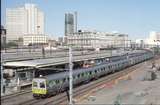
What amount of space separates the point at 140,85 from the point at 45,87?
17571 mm

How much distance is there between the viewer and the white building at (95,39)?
102m

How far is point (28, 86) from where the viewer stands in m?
43.9

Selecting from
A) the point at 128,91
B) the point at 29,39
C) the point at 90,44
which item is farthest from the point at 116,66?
the point at 29,39

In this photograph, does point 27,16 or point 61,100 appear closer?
point 61,100

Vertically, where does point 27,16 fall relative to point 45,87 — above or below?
above

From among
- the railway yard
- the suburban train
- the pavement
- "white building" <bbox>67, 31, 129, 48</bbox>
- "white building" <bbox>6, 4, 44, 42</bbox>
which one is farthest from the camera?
"white building" <bbox>6, 4, 44, 42</bbox>

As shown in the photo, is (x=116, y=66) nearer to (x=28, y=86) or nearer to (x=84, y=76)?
(x=84, y=76)

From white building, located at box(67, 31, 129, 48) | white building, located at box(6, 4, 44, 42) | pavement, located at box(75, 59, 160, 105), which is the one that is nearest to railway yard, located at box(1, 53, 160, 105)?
pavement, located at box(75, 59, 160, 105)

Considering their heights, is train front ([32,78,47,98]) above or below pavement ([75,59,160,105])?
above

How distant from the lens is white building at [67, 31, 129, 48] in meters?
102

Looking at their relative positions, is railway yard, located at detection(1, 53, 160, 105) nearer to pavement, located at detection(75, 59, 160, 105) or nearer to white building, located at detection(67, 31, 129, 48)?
pavement, located at detection(75, 59, 160, 105)

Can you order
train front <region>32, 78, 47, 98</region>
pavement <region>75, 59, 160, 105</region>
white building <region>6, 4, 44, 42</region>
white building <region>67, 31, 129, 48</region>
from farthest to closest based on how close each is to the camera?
white building <region>6, 4, 44, 42</region>
white building <region>67, 31, 129, 48</region>
train front <region>32, 78, 47, 98</region>
pavement <region>75, 59, 160, 105</region>

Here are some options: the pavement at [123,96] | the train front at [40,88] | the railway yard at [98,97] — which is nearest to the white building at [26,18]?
the pavement at [123,96]

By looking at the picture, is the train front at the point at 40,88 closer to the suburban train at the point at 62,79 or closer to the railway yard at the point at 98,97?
the suburban train at the point at 62,79
